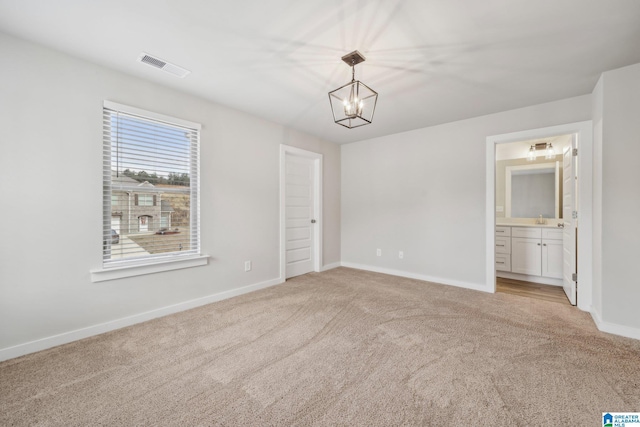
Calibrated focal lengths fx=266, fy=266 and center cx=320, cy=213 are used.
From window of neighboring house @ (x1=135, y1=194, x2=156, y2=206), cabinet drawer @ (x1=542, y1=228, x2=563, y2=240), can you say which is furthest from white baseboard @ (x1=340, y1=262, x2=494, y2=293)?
window of neighboring house @ (x1=135, y1=194, x2=156, y2=206)

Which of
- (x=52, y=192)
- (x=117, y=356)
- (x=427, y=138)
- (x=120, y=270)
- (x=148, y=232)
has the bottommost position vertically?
(x=117, y=356)

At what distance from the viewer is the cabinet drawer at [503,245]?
4438 mm

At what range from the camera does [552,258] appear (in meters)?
4.02

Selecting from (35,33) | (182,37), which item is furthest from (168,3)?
(35,33)

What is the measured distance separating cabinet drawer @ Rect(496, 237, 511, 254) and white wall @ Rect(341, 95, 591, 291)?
45.1 inches

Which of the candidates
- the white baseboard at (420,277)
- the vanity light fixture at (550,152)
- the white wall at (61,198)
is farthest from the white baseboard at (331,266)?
the vanity light fixture at (550,152)

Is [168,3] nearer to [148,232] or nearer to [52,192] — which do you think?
[52,192]

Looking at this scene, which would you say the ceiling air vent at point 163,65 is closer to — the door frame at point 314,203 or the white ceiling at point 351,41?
the white ceiling at point 351,41

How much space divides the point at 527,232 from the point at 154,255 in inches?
207

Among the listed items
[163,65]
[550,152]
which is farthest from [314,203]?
[550,152]

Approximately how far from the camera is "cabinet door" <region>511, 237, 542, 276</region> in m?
4.15

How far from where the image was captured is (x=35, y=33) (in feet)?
6.54

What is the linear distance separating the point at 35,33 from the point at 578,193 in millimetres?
5307

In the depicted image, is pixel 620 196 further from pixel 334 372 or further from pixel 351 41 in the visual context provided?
pixel 334 372
